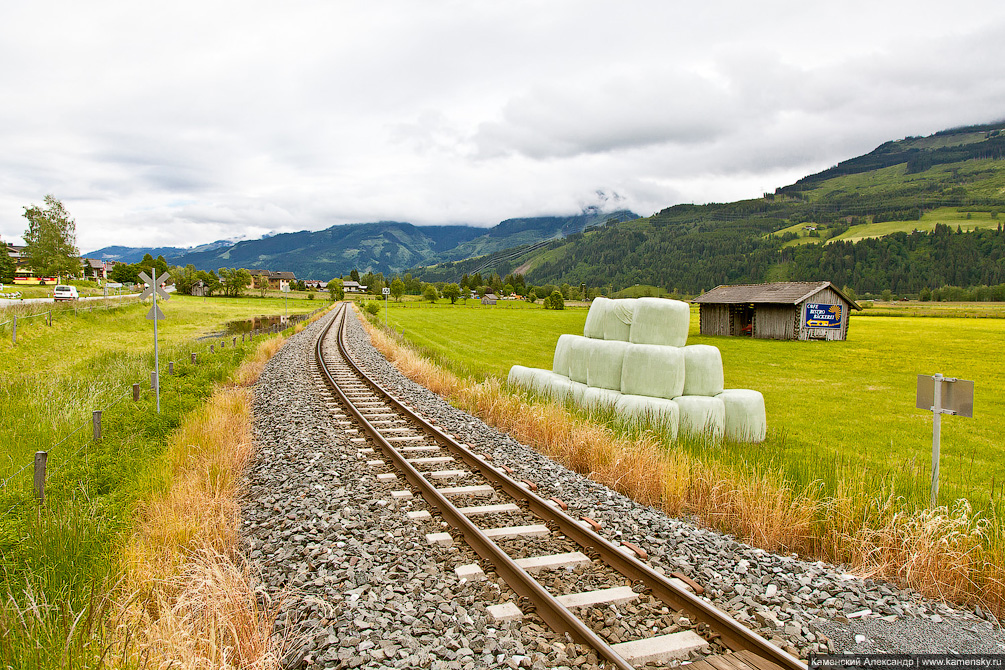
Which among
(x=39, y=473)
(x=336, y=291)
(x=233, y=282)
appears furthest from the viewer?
(x=336, y=291)

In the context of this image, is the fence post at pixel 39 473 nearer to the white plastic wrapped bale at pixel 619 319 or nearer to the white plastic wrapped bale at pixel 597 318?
the white plastic wrapped bale at pixel 597 318

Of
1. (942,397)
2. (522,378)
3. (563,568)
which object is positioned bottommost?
(563,568)

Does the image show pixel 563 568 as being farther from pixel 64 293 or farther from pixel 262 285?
pixel 262 285

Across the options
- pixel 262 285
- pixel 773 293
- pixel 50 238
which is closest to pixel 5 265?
pixel 50 238

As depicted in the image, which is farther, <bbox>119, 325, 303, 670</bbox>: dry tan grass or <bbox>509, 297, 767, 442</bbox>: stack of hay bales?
<bbox>509, 297, 767, 442</bbox>: stack of hay bales

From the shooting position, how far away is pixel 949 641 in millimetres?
4078

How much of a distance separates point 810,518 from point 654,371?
5.10 m

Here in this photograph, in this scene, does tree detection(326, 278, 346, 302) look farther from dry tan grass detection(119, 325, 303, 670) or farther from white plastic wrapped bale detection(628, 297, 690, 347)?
dry tan grass detection(119, 325, 303, 670)

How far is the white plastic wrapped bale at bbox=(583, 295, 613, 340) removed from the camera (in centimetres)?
1227

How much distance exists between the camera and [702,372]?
10945 mm

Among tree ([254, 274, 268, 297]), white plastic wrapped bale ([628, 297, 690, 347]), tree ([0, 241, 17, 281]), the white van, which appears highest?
tree ([0, 241, 17, 281])

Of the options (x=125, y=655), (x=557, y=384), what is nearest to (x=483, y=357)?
(x=557, y=384)

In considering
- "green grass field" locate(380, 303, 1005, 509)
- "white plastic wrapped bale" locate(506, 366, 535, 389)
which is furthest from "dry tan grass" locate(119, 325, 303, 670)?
"white plastic wrapped bale" locate(506, 366, 535, 389)

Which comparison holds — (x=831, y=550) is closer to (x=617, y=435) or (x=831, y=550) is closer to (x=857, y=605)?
(x=857, y=605)
